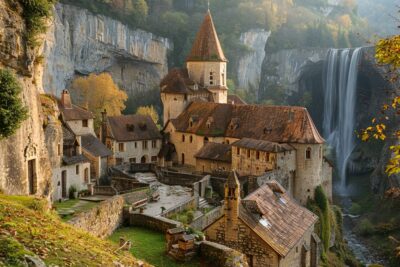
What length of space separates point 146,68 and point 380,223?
4687 centimetres

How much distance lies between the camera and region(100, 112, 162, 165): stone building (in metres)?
49.6

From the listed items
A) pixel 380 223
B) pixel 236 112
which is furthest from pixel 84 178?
pixel 380 223

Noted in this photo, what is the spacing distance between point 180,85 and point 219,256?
35.9 metres

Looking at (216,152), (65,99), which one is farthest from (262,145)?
(65,99)

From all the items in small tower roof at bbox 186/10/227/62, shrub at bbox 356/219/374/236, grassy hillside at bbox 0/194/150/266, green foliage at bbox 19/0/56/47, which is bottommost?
shrub at bbox 356/219/374/236

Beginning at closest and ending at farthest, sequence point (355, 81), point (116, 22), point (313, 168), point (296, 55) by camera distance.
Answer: point (313, 168) → point (355, 81) → point (116, 22) → point (296, 55)

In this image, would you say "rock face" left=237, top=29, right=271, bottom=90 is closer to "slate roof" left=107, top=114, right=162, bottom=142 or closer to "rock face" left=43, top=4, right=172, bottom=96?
"rock face" left=43, top=4, right=172, bottom=96

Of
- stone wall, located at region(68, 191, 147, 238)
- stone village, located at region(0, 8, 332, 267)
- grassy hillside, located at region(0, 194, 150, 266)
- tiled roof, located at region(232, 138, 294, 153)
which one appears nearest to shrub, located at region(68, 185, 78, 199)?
stone village, located at region(0, 8, 332, 267)

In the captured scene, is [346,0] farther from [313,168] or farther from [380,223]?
[313,168]

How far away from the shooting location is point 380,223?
52062mm

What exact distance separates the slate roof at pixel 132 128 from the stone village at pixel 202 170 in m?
0.11

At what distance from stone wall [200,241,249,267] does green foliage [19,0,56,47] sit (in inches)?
514

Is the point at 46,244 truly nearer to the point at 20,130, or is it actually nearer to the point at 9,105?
the point at 9,105

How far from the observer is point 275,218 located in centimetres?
2414
